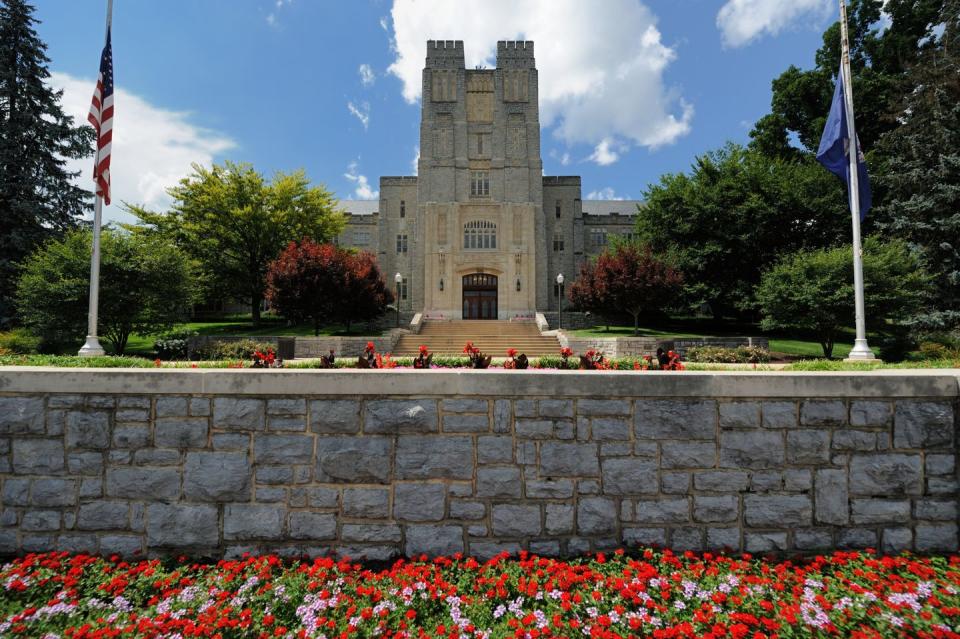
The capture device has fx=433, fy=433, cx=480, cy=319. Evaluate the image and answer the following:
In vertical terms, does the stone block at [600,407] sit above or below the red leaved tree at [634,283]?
below

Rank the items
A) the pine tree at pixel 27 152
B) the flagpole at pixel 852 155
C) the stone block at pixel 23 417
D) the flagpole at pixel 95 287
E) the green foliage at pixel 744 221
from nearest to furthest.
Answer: the stone block at pixel 23 417
the flagpole at pixel 95 287
the flagpole at pixel 852 155
the pine tree at pixel 27 152
the green foliage at pixel 744 221

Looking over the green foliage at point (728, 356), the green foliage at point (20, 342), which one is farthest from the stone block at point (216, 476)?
the green foliage at point (20, 342)

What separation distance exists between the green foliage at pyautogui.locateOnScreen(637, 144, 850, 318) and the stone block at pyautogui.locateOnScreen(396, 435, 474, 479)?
85.2 ft

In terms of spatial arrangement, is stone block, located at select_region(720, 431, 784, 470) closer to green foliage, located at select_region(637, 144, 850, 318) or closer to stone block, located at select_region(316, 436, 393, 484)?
stone block, located at select_region(316, 436, 393, 484)

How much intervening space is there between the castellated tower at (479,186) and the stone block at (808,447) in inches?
1253

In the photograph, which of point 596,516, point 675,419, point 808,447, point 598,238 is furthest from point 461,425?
point 598,238

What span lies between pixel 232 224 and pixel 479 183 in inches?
769

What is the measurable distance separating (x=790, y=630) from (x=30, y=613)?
526 centimetres

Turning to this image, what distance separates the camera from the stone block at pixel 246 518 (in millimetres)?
3771

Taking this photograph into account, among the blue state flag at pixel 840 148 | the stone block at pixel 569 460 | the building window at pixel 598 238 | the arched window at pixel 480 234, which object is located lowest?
the stone block at pixel 569 460

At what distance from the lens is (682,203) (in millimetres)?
29391

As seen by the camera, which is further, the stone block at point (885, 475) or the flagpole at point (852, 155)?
the flagpole at point (852, 155)

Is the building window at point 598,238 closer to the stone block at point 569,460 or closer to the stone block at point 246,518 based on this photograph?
the stone block at point 569,460

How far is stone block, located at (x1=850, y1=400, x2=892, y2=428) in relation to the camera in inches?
146
